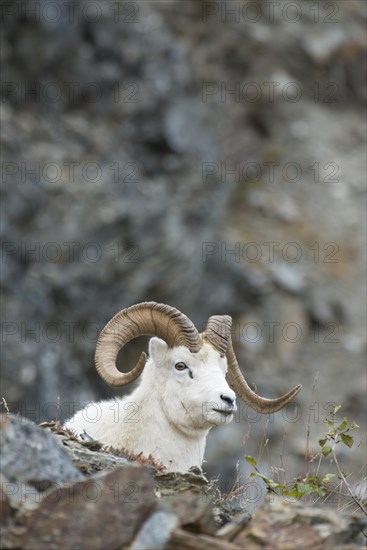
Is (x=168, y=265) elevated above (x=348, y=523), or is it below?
below

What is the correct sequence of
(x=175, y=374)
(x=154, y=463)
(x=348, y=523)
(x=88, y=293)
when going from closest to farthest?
(x=348, y=523), (x=154, y=463), (x=175, y=374), (x=88, y=293)

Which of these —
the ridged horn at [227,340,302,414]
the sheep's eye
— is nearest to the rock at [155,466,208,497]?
the sheep's eye

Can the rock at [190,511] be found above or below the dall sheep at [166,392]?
above

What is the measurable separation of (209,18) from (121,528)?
37.2 metres

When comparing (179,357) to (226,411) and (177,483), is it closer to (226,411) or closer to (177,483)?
(226,411)

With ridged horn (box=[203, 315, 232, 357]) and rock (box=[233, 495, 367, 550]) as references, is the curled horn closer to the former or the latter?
ridged horn (box=[203, 315, 232, 357])

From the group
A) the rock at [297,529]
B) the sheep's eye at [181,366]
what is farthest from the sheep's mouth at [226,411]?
the rock at [297,529]

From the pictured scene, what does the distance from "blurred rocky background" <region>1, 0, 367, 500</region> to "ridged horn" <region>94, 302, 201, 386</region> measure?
9791 mm

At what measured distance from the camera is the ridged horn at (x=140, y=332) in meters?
10.9

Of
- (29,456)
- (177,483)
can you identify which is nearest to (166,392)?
(177,483)

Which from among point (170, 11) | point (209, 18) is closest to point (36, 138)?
point (170, 11)

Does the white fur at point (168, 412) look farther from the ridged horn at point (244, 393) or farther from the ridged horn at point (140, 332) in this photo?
the ridged horn at point (244, 393)

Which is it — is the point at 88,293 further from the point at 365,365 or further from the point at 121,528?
the point at 121,528

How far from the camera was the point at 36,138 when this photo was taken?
30.0m
